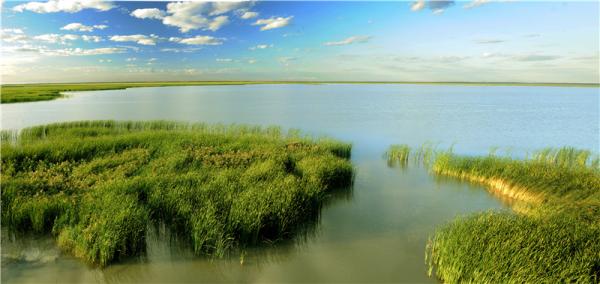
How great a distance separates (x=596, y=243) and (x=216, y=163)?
10159 mm

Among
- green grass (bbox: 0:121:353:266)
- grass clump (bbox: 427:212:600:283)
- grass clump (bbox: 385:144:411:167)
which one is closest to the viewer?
grass clump (bbox: 427:212:600:283)

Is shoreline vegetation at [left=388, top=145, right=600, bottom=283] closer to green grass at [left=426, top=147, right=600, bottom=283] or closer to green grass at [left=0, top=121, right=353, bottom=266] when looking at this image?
green grass at [left=426, top=147, right=600, bottom=283]

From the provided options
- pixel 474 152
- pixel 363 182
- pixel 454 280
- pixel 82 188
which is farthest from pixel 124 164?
pixel 474 152

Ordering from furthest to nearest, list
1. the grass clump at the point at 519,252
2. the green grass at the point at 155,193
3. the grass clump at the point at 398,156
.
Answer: the grass clump at the point at 398,156 → the green grass at the point at 155,193 → the grass clump at the point at 519,252

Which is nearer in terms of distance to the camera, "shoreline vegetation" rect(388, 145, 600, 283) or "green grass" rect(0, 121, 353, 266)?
"shoreline vegetation" rect(388, 145, 600, 283)

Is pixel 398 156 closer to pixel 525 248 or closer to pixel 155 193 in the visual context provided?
pixel 525 248

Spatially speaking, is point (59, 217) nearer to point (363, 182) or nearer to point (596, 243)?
point (363, 182)

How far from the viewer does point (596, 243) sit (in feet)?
19.5

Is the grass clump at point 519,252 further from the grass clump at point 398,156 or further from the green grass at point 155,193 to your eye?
the grass clump at point 398,156

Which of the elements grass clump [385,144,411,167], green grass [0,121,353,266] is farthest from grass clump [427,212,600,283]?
grass clump [385,144,411,167]

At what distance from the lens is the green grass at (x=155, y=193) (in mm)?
6605

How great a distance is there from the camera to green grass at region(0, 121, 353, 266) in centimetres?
661

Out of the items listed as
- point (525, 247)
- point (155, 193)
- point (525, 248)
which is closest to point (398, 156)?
point (525, 247)

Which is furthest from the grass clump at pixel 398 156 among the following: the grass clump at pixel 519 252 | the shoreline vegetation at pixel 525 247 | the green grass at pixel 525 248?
the grass clump at pixel 519 252
